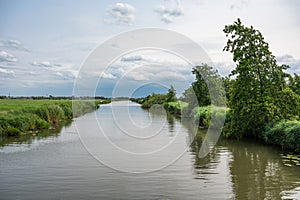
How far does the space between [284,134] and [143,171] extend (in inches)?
316

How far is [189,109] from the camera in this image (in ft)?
143

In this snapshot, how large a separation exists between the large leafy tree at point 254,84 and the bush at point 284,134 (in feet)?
4.07

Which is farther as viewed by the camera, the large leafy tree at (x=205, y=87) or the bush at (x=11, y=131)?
the large leafy tree at (x=205, y=87)

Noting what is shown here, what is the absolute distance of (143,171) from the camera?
42.4 ft

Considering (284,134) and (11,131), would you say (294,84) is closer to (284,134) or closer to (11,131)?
(284,134)

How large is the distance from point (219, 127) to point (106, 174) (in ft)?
49.2

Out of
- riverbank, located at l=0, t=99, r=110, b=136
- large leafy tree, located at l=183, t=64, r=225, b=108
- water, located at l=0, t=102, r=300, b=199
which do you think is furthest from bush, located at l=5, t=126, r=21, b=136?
large leafy tree, located at l=183, t=64, r=225, b=108

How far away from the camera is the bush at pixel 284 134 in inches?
611

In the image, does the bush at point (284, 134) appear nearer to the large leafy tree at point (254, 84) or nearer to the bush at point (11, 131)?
the large leafy tree at point (254, 84)

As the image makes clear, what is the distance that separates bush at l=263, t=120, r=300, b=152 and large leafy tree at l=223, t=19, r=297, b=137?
1241mm

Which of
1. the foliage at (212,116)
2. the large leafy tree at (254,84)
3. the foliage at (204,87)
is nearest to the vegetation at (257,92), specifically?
the large leafy tree at (254,84)

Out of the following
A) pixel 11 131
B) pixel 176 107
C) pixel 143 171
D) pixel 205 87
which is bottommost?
pixel 143 171

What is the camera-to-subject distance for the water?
9898 millimetres

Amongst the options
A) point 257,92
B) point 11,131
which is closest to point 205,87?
point 257,92
